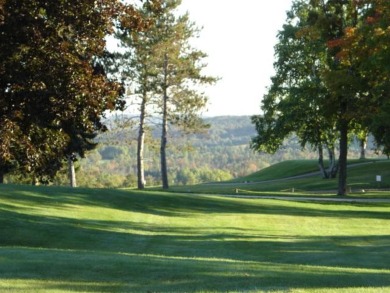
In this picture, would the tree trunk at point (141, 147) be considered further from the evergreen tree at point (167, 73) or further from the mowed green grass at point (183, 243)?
the mowed green grass at point (183, 243)

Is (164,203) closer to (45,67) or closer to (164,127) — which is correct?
(45,67)

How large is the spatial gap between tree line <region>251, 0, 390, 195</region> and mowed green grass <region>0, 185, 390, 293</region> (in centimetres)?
625

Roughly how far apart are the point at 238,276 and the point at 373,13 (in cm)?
2107

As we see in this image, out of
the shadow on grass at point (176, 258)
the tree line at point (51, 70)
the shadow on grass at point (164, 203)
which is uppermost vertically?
the tree line at point (51, 70)

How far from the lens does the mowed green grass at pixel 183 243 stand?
11109 mm

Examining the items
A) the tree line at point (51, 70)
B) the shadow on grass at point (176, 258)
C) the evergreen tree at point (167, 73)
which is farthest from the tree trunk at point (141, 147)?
the tree line at point (51, 70)

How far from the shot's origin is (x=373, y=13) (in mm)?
29281

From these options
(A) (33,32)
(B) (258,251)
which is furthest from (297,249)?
(A) (33,32)

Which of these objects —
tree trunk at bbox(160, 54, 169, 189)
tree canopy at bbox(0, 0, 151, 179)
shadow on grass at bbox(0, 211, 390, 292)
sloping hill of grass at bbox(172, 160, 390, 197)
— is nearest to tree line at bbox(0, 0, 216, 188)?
tree canopy at bbox(0, 0, 151, 179)

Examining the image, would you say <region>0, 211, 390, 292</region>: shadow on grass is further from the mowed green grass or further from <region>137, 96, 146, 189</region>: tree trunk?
<region>137, 96, 146, 189</region>: tree trunk

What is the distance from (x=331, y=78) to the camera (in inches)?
1369

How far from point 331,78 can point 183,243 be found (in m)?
18.0

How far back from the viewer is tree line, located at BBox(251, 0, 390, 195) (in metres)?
28.7

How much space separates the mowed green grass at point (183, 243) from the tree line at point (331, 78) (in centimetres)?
625
